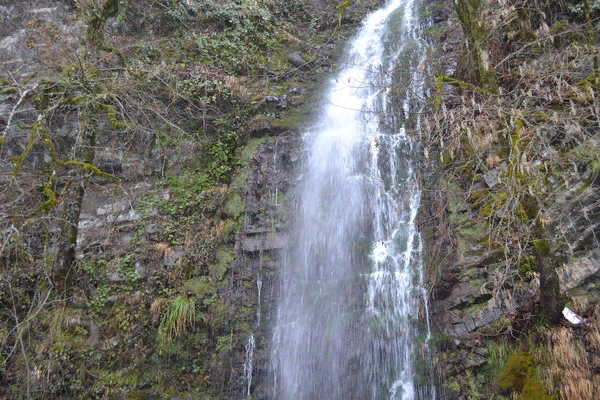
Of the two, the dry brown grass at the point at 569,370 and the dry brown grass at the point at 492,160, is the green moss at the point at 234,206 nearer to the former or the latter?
the dry brown grass at the point at 492,160

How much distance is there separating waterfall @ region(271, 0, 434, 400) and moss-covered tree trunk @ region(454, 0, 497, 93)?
882 millimetres

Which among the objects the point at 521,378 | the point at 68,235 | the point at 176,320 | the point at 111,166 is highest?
the point at 111,166

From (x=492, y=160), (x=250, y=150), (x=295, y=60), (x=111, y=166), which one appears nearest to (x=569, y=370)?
(x=492, y=160)

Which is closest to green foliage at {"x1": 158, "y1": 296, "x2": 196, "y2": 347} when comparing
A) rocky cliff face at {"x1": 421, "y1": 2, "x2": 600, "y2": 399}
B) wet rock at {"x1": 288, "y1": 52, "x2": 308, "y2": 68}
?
rocky cliff face at {"x1": 421, "y1": 2, "x2": 600, "y2": 399}

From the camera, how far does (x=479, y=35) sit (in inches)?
225

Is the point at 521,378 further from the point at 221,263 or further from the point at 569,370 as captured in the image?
the point at 221,263

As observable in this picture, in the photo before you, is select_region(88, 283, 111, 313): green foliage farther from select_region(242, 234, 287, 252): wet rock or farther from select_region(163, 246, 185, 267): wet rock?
select_region(242, 234, 287, 252): wet rock

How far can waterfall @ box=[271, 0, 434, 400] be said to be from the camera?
658cm

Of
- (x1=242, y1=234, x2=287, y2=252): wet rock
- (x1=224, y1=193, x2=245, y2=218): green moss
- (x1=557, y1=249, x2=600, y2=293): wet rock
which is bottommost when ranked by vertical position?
(x1=557, y1=249, x2=600, y2=293): wet rock

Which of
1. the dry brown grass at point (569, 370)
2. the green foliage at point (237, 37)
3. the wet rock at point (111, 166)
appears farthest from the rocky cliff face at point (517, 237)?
the wet rock at point (111, 166)

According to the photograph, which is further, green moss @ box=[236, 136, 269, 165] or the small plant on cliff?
green moss @ box=[236, 136, 269, 165]

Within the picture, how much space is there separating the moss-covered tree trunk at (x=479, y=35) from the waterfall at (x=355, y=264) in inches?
34.7

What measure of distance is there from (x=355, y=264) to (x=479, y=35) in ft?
14.0

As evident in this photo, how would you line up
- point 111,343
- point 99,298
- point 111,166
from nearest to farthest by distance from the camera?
point 111,343, point 99,298, point 111,166
